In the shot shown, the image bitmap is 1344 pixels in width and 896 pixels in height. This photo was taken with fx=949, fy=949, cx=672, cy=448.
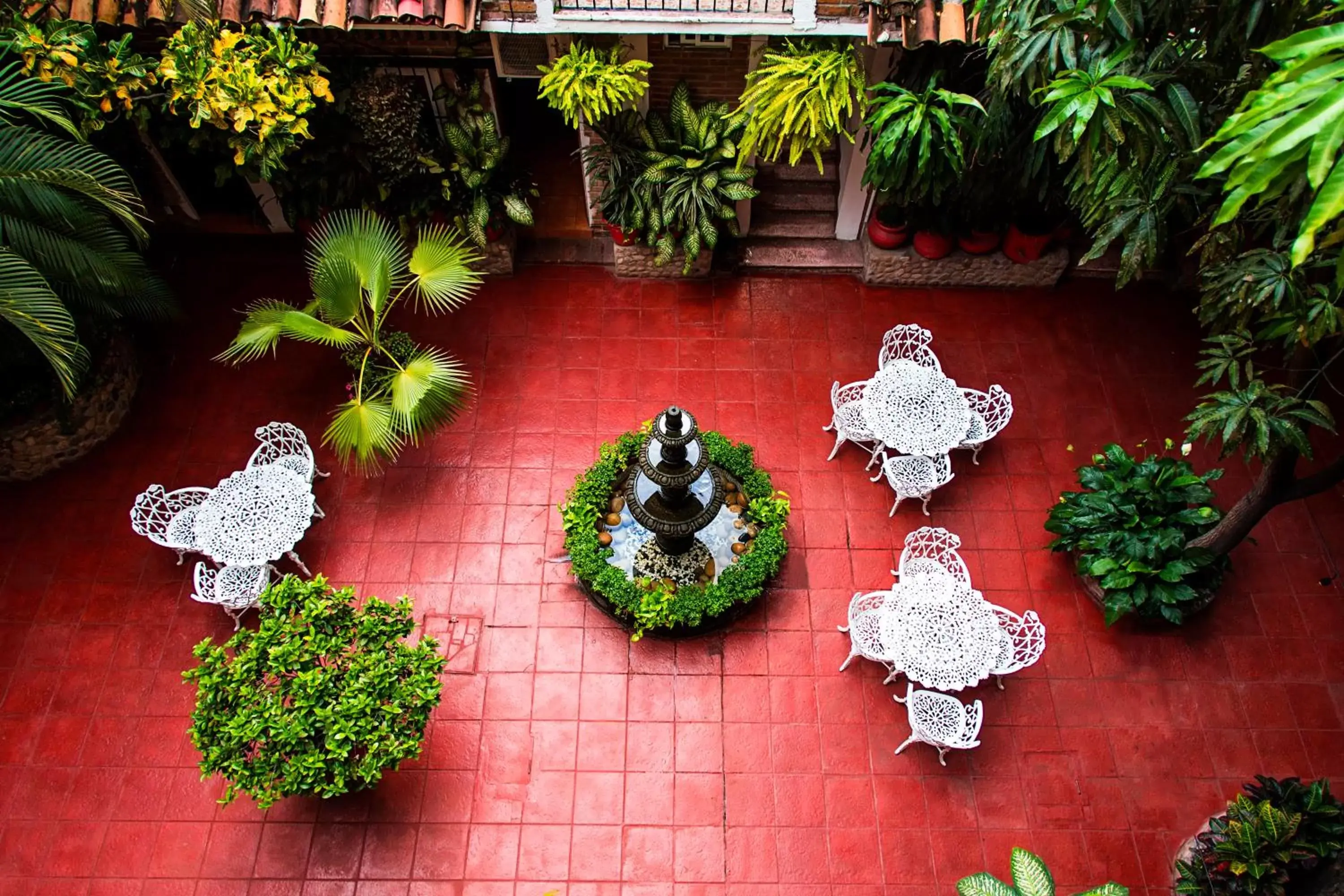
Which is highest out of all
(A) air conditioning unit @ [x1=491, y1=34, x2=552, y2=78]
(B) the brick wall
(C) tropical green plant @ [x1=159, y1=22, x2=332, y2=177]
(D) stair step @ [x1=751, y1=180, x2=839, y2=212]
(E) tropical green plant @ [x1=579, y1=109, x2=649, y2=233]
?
(C) tropical green plant @ [x1=159, y1=22, x2=332, y2=177]

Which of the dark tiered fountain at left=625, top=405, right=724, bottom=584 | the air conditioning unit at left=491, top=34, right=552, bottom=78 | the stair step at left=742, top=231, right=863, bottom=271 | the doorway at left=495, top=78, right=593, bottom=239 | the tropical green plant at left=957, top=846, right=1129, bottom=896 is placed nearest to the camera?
the tropical green plant at left=957, top=846, right=1129, bottom=896

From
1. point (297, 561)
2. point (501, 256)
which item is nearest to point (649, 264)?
point (501, 256)

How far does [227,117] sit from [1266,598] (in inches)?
323

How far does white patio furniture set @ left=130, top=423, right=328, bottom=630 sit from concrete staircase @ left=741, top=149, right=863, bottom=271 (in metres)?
4.35

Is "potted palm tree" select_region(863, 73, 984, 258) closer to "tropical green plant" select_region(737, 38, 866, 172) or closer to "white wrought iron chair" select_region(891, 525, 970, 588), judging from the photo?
Answer: "tropical green plant" select_region(737, 38, 866, 172)

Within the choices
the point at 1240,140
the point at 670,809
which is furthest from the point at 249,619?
the point at 1240,140

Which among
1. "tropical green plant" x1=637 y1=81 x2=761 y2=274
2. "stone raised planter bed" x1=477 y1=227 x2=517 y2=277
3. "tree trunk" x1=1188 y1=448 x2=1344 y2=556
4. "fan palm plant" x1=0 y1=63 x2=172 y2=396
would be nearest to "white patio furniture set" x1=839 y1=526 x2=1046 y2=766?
"tree trunk" x1=1188 y1=448 x2=1344 y2=556

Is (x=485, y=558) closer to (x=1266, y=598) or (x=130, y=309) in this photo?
(x=130, y=309)

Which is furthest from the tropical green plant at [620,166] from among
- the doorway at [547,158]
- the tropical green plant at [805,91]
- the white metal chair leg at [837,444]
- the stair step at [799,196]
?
the white metal chair leg at [837,444]

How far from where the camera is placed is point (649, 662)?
22.2ft

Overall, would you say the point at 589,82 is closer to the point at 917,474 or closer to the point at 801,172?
the point at 801,172

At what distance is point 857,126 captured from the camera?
793 centimetres

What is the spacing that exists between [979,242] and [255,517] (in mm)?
6264

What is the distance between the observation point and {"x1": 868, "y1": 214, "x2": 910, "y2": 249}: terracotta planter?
325 inches
